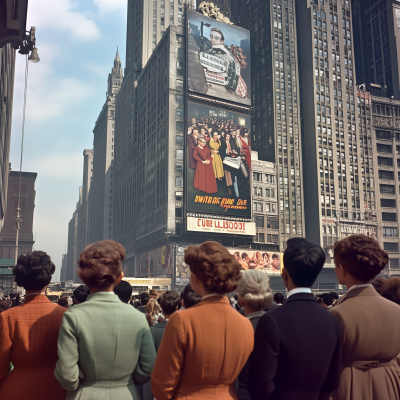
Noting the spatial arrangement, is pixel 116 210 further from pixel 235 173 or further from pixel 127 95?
Result: pixel 235 173

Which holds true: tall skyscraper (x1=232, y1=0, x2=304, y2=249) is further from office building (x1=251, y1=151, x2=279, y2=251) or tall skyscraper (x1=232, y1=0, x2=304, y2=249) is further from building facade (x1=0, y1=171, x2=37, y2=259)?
building facade (x1=0, y1=171, x2=37, y2=259)

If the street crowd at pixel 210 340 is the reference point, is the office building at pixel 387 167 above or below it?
above

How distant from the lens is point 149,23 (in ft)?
397

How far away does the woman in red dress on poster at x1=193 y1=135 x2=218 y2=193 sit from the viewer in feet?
257

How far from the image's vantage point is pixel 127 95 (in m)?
126

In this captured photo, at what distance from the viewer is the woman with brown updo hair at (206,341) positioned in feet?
10.4

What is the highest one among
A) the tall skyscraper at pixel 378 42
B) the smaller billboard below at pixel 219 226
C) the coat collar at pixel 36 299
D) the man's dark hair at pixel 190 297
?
the tall skyscraper at pixel 378 42

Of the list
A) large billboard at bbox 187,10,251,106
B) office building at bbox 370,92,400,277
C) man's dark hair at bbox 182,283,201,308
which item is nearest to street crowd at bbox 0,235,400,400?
man's dark hair at bbox 182,283,201,308

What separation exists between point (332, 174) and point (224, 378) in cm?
10010

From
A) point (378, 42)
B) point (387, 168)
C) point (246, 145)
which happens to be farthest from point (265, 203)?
point (378, 42)

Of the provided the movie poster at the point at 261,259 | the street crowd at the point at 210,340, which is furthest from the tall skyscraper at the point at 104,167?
the street crowd at the point at 210,340

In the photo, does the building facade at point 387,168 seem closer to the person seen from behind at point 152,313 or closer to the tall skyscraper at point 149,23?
the tall skyscraper at point 149,23

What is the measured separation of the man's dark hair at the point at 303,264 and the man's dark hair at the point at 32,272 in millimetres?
2361

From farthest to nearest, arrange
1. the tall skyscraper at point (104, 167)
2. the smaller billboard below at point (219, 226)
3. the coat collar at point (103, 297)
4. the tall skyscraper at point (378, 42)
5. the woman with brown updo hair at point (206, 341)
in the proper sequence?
the tall skyscraper at point (104, 167)
the tall skyscraper at point (378, 42)
the smaller billboard below at point (219, 226)
the coat collar at point (103, 297)
the woman with brown updo hair at point (206, 341)
